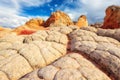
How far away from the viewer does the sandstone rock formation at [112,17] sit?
29.0 metres

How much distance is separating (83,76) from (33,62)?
4377mm

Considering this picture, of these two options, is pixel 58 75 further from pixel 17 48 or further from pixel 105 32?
pixel 105 32

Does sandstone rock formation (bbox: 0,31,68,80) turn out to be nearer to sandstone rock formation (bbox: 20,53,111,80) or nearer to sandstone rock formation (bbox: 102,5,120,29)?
sandstone rock formation (bbox: 20,53,111,80)

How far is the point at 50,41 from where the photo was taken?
63.9 feet

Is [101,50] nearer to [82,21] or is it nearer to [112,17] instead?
[112,17]

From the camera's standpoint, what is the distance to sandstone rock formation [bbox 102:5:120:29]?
2898cm

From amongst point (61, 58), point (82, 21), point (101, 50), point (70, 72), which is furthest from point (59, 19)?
point (70, 72)

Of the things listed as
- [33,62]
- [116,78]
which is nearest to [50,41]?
[33,62]

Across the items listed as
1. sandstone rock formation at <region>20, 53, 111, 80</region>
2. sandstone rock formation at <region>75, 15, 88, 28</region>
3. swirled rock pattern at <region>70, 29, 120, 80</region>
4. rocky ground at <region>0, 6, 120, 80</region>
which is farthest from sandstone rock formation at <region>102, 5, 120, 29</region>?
sandstone rock formation at <region>75, 15, 88, 28</region>

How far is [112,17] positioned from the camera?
30156mm

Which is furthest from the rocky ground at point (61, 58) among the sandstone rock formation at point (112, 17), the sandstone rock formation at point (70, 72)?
the sandstone rock formation at point (112, 17)

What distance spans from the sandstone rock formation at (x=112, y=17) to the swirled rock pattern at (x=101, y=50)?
9.82 meters

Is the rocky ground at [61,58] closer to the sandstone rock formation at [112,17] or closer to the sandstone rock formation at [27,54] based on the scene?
the sandstone rock formation at [27,54]

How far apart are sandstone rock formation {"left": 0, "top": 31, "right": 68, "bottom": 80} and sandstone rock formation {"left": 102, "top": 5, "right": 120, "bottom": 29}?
1189 cm
